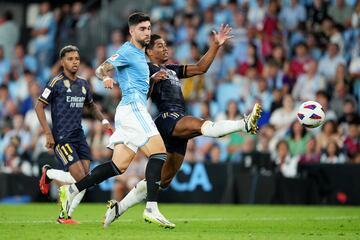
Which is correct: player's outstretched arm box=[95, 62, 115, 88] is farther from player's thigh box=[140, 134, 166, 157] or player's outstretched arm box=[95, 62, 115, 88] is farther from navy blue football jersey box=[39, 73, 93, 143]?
navy blue football jersey box=[39, 73, 93, 143]

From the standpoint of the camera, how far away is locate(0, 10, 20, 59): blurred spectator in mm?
26141

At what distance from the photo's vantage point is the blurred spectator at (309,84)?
1992cm

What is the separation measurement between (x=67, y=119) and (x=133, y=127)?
2263 mm

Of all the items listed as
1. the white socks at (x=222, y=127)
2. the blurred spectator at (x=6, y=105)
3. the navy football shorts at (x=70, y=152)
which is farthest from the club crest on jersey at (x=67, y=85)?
the blurred spectator at (x=6, y=105)

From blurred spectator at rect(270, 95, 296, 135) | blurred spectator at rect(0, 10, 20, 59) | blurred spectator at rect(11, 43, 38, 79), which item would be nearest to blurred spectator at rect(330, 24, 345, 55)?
blurred spectator at rect(270, 95, 296, 135)

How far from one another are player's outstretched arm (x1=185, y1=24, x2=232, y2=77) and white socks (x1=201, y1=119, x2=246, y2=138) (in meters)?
1.15

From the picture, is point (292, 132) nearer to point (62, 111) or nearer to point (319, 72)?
point (319, 72)

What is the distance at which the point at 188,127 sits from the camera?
448 inches

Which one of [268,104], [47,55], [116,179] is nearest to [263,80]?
[268,104]

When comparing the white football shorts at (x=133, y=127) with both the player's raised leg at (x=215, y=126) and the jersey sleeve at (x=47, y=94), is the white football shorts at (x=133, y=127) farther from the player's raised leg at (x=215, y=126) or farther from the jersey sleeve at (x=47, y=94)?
the jersey sleeve at (x=47, y=94)

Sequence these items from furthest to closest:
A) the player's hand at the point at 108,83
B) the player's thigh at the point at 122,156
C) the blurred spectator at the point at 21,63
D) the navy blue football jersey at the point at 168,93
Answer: the blurred spectator at the point at 21,63, the navy blue football jersey at the point at 168,93, the player's thigh at the point at 122,156, the player's hand at the point at 108,83

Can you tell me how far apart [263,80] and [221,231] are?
10.1 m

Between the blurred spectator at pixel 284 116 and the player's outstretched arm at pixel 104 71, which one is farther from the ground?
the blurred spectator at pixel 284 116

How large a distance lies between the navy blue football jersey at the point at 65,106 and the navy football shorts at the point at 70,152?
68 millimetres
